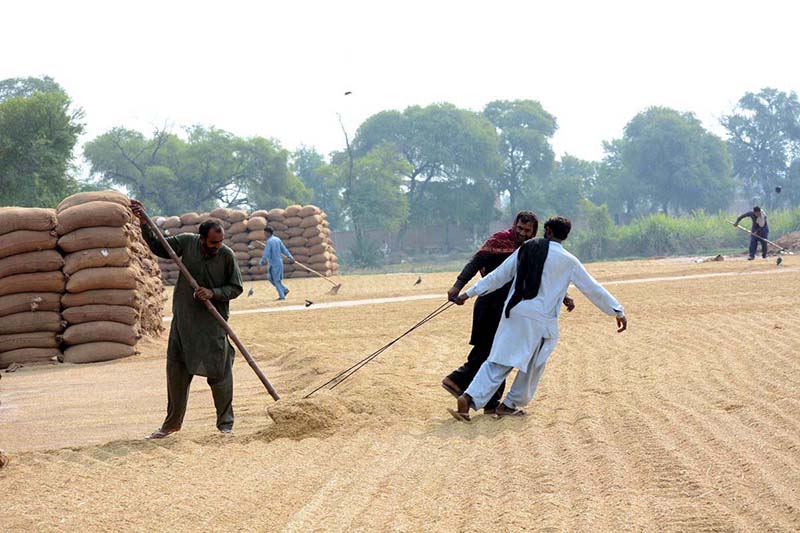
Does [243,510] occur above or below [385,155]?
below

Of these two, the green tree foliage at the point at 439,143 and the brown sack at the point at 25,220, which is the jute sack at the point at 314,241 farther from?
the green tree foliage at the point at 439,143

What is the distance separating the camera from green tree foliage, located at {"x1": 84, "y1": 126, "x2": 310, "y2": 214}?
50375 mm

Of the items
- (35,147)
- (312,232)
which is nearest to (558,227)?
(312,232)

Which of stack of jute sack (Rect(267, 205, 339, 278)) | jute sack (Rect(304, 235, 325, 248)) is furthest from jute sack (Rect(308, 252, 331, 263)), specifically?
jute sack (Rect(304, 235, 325, 248))

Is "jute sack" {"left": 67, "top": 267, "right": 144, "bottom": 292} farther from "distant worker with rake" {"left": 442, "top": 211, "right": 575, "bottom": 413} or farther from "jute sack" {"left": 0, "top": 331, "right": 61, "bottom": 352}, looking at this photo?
"distant worker with rake" {"left": 442, "top": 211, "right": 575, "bottom": 413}

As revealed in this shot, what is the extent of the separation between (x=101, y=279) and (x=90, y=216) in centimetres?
78

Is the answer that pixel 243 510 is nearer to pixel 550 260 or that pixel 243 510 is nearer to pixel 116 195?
pixel 550 260

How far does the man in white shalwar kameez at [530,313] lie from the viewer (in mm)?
6539

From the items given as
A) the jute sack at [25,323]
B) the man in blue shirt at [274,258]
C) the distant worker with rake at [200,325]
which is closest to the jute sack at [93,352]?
the jute sack at [25,323]

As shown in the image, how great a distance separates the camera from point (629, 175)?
64125 mm

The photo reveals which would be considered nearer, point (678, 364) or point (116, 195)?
point (678, 364)

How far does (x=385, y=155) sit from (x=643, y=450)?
47.8m

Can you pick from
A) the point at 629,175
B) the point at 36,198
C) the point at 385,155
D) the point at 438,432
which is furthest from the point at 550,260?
the point at 629,175

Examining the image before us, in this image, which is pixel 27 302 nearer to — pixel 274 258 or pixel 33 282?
pixel 33 282
